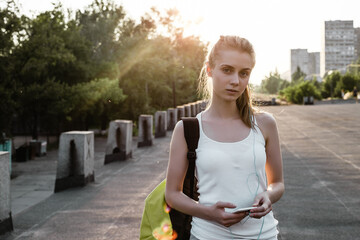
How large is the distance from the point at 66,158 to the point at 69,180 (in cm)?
37

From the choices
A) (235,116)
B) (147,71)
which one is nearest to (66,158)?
(235,116)

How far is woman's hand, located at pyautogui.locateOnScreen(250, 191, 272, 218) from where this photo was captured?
1739 millimetres

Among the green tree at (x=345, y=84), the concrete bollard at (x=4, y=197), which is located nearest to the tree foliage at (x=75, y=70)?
the concrete bollard at (x=4, y=197)

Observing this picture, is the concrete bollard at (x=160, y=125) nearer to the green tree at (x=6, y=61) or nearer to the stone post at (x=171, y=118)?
the stone post at (x=171, y=118)

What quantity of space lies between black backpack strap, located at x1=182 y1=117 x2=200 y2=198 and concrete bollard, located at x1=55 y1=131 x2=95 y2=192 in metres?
5.56

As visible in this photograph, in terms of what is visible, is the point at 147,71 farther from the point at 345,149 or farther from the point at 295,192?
the point at 295,192

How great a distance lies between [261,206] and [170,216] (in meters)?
0.48

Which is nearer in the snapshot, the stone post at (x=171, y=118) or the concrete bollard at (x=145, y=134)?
the concrete bollard at (x=145, y=134)

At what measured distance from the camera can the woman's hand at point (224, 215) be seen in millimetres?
1755

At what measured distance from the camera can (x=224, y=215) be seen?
176cm

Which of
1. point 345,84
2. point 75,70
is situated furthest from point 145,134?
point 345,84

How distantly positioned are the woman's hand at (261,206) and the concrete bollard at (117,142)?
28.8 ft

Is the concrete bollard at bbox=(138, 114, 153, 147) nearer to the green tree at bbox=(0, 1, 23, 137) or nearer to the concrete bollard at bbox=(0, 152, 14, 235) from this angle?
the green tree at bbox=(0, 1, 23, 137)

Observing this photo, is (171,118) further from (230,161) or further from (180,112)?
(230,161)
